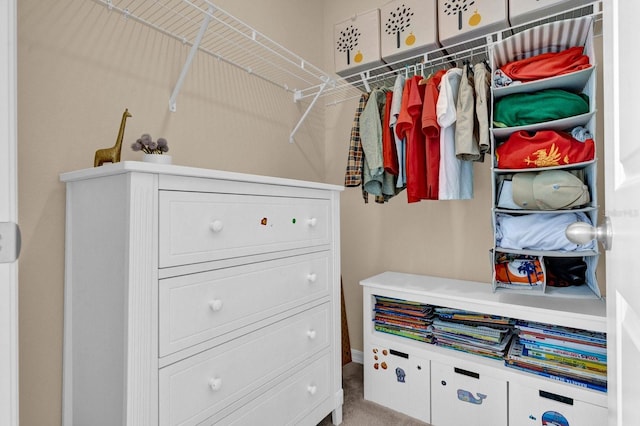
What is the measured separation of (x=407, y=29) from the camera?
5.95 ft

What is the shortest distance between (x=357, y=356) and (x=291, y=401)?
1.13 metres

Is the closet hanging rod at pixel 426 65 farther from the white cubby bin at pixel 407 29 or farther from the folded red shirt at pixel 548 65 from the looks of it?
the folded red shirt at pixel 548 65

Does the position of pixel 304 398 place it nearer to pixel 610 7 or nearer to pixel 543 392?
pixel 543 392

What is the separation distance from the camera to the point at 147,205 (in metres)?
0.93

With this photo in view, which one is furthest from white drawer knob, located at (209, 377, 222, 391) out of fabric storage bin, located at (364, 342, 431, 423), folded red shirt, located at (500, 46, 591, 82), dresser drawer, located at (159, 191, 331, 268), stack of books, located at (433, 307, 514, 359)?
folded red shirt, located at (500, 46, 591, 82)

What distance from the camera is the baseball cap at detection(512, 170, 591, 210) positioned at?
50.7 inches

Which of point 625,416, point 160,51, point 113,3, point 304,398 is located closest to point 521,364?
point 304,398

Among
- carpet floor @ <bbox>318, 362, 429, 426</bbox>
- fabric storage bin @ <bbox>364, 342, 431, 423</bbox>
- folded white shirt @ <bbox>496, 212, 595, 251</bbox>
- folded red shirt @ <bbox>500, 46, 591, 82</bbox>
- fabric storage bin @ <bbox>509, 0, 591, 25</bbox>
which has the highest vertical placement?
fabric storage bin @ <bbox>509, 0, 591, 25</bbox>

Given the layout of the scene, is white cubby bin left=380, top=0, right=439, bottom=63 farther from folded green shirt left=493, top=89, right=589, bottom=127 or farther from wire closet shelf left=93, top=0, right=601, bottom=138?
folded green shirt left=493, top=89, right=589, bottom=127

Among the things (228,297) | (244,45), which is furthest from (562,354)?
(244,45)

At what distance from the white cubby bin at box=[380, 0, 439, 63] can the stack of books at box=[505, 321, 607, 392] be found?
1478mm

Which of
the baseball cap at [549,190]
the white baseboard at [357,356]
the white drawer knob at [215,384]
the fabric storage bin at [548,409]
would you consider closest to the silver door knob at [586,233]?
the baseball cap at [549,190]

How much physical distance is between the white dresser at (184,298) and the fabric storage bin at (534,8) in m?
1.23

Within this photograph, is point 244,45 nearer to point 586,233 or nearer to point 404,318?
point 404,318
